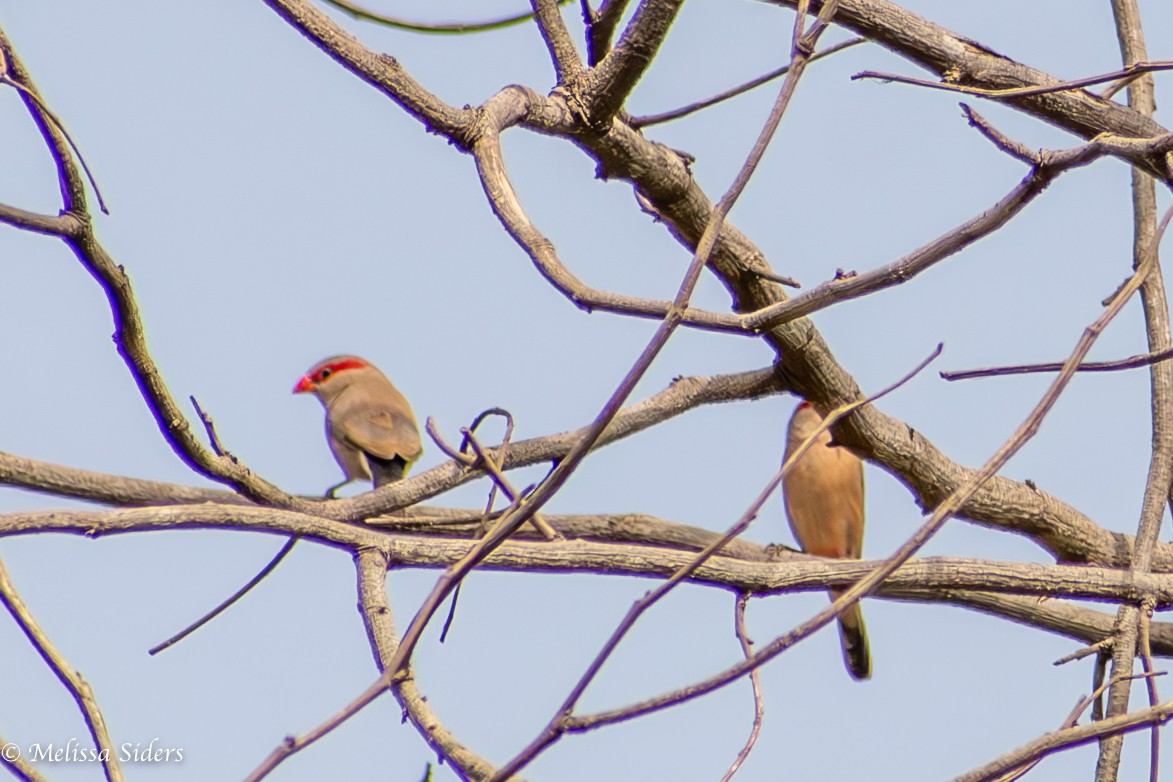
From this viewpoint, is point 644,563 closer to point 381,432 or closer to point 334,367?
point 381,432

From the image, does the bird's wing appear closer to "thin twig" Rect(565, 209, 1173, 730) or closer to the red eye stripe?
the red eye stripe

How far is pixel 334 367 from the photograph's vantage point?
18.5ft

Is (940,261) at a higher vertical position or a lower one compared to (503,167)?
lower

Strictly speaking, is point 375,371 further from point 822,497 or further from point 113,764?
point 113,764

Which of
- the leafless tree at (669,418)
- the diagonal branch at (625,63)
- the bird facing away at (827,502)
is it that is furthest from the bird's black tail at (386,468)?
the diagonal branch at (625,63)

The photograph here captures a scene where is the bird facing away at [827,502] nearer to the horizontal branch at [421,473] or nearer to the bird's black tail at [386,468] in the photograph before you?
the bird's black tail at [386,468]

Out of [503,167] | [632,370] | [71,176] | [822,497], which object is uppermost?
[822,497]

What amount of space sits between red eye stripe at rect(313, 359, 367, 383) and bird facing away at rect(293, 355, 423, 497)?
0.01m

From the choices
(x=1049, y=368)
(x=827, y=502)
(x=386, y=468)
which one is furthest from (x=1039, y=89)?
(x=827, y=502)

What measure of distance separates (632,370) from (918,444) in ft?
7.32

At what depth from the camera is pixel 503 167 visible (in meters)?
2.71

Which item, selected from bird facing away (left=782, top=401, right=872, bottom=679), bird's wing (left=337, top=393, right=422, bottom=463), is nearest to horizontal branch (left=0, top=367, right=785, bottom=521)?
bird's wing (left=337, top=393, right=422, bottom=463)

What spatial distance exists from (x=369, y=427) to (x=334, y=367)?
0.89 metres

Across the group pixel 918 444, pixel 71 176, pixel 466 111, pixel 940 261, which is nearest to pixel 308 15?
pixel 466 111
